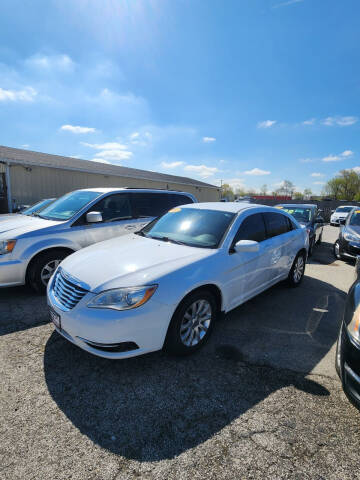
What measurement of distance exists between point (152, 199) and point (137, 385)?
13.3 ft

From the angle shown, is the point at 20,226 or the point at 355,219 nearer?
the point at 20,226

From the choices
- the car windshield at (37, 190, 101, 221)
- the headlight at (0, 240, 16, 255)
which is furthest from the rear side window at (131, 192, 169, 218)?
the headlight at (0, 240, 16, 255)

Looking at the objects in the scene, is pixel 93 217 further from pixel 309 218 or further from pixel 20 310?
pixel 309 218

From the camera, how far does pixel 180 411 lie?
6.78 ft

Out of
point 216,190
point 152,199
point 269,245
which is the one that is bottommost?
point 269,245

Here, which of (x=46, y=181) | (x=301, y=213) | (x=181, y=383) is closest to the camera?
(x=181, y=383)

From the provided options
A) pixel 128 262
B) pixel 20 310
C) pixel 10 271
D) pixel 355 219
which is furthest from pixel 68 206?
pixel 355 219

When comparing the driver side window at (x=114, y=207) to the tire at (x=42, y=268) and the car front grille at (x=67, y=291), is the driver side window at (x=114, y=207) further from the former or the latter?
the car front grille at (x=67, y=291)

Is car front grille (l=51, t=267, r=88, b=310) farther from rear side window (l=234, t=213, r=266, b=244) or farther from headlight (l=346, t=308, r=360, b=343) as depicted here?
headlight (l=346, t=308, r=360, b=343)

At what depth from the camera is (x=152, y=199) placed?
18.8ft

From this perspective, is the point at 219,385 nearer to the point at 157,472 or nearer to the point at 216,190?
the point at 157,472

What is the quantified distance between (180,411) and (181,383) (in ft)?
0.99

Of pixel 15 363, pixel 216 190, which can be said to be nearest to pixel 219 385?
pixel 15 363

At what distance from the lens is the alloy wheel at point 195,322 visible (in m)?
2.65
